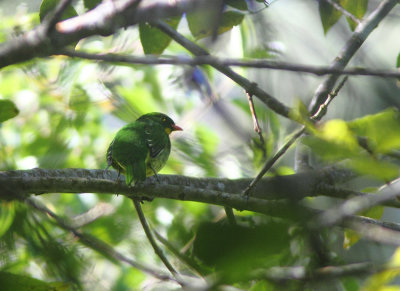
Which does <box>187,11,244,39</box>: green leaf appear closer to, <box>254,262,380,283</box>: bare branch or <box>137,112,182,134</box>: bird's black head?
<box>254,262,380,283</box>: bare branch

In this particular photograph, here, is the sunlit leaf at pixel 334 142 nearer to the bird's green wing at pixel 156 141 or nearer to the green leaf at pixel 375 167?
the green leaf at pixel 375 167

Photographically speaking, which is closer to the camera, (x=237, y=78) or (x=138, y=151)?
(x=237, y=78)

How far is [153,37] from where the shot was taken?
8.08 ft

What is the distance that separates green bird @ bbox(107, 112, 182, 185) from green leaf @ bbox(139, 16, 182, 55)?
2.54 ft

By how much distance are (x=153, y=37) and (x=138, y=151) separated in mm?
1231

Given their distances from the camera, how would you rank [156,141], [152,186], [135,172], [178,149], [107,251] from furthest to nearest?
[156,141]
[135,172]
[178,149]
[152,186]
[107,251]

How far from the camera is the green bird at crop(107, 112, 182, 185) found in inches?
121

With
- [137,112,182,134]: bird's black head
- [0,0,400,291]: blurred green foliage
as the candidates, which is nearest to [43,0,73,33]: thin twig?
[0,0,400,291]: blurred green foliage

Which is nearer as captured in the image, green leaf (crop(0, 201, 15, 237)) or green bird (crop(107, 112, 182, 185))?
green leaf (crop(0, 201, 15, 237))

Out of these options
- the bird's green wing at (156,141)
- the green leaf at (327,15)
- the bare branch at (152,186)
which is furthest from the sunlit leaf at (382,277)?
the bird's green wing at (156,141)

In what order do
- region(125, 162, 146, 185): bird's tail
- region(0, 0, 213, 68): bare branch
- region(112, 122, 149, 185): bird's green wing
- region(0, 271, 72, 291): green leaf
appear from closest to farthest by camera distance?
1. region(0, 271, 72, 291): green leaf
2. region(0, 0, 213, 68): bare branch
3. region(125, 162, 146, 185): bird's tail
4. region(112, 122, 149, 185): bird's green wing

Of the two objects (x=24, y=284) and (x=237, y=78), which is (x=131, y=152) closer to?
(x=237, y=78)

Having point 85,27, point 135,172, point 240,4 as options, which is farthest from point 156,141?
point 85,27

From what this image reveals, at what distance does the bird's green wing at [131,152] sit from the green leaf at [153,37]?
0.77 meters
